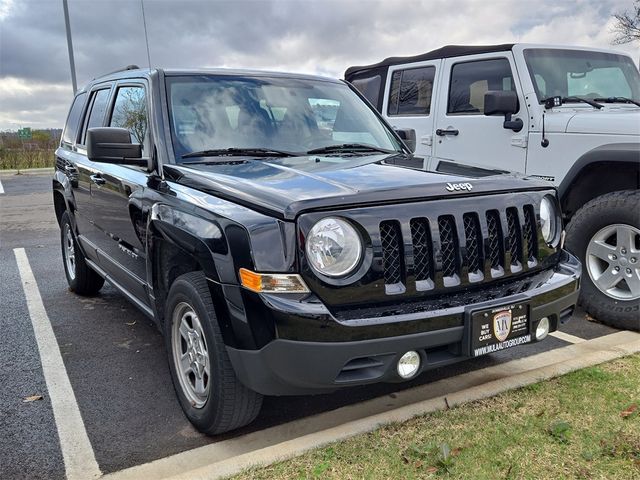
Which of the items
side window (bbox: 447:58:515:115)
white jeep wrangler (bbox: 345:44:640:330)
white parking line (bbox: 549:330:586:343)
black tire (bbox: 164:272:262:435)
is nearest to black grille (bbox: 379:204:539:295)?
white jeep wrangler (bbox: 345:44:640:330)

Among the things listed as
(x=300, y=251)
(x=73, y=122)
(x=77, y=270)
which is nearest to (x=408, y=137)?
(x=300, y=251)

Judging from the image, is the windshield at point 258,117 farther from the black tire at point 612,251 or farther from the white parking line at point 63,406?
the black tire at point 612,251

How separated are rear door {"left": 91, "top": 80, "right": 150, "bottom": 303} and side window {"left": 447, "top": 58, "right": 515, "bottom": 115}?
11.1 ft

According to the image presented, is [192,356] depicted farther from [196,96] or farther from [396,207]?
[196,96]

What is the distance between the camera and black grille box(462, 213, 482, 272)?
2.78 metres

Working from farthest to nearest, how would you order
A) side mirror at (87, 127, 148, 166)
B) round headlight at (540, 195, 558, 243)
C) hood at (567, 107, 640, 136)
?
1. hood at (567, 107, 640, 136)
2. side mirror at (87, 127, 148, 166)
3. round headlight at (540, 195, 558, 243)

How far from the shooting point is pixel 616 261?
177 inches

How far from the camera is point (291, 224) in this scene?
2.45 m

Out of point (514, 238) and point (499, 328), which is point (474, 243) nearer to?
point (514, 238)

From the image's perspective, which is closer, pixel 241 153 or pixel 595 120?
pixel 241 153

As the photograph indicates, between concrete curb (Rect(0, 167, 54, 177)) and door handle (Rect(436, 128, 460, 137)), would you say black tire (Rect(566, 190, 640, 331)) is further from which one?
concrete curb (Rect(0, 167, 54, 177))

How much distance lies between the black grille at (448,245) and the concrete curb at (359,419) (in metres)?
0.77

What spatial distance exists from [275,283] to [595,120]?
3519 millimetres

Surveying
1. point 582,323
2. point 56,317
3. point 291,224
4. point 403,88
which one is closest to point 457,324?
point 291,224
